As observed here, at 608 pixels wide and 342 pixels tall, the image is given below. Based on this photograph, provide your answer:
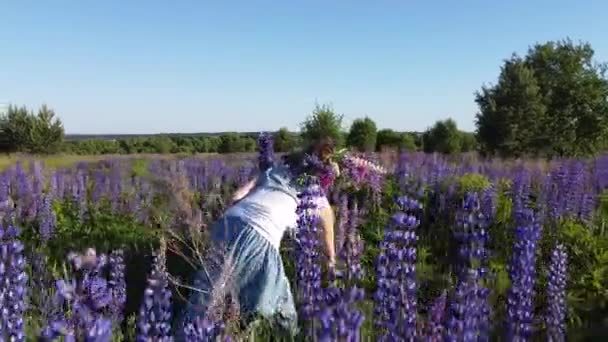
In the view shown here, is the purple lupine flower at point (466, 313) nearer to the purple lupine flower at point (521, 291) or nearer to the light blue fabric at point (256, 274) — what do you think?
the purple lupine flower at point (521, 291)

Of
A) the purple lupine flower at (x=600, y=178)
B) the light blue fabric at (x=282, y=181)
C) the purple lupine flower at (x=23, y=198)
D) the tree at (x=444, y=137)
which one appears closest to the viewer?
the light blue fabric at (x=282, y=181)

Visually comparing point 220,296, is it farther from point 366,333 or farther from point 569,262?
point 569,262

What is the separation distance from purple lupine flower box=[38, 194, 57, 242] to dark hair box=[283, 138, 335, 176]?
3170 mm

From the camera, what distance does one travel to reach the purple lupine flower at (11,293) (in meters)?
2.44

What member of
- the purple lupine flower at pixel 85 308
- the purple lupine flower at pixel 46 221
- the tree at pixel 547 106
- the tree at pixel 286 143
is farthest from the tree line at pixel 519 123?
the purple lupine flower at pixel 85 308

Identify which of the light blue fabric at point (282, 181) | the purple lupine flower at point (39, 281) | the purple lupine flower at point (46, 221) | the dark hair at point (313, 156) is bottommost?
the purple lupine flower at point (39, 281)

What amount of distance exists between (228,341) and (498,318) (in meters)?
2.63

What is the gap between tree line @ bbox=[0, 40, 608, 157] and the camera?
29594mm

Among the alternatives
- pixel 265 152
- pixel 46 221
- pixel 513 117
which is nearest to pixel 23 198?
pixel 46 221

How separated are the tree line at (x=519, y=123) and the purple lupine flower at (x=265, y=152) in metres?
22.1

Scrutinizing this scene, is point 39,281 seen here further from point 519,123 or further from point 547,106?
point 547,106

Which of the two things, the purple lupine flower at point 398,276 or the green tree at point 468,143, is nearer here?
the purple lupine flower at point 398,276

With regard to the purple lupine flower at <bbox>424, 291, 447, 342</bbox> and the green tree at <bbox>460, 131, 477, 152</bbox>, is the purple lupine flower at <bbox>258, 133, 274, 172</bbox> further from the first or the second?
the green tree at <bbox>460, 131, 477, 152</bbox>

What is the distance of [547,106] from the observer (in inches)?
1307
